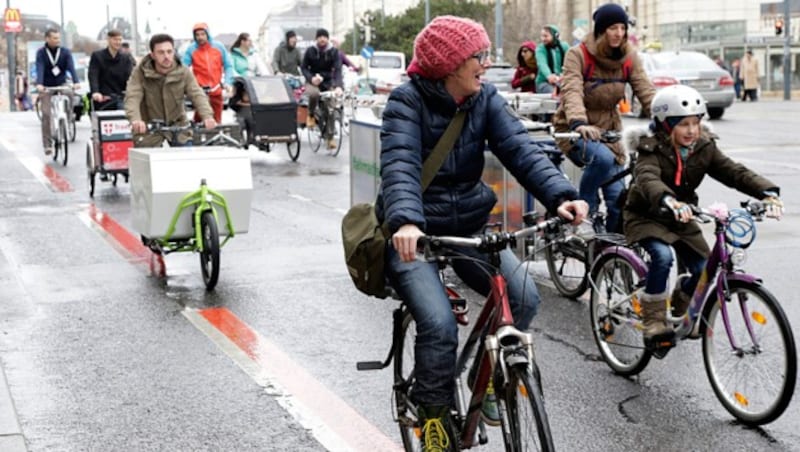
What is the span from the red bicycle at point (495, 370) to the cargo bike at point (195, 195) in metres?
4.55

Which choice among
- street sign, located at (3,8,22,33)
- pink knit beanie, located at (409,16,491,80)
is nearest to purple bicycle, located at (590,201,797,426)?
pink knit beanie, located at (409,16,491,80)

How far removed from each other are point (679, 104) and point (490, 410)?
7.27 ft

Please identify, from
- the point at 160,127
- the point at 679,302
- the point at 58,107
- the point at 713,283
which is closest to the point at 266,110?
the point at 58,107

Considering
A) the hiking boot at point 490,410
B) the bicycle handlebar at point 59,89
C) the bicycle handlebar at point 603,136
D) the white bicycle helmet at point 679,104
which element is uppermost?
the bicycle handlebar at point 59,89

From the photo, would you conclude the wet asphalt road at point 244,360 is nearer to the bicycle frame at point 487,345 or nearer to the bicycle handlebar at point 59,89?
the bicycle frame at point 487,345

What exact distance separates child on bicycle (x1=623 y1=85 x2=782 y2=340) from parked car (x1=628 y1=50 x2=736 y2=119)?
74.8 feet

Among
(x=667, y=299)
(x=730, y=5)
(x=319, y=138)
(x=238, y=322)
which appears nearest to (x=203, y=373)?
(x=238, y=322)

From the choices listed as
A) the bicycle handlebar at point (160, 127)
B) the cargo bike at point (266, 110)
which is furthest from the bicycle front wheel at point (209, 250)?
the cargo bike at point (266, 110)

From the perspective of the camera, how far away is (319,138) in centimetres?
2227

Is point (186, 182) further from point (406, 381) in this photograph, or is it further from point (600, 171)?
point (406, 381)

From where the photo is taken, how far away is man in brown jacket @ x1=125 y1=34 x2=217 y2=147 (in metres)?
11.3

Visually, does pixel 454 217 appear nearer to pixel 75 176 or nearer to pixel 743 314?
pixel 743 314

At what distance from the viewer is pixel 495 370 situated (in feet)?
13.7

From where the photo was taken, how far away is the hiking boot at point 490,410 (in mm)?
4583
